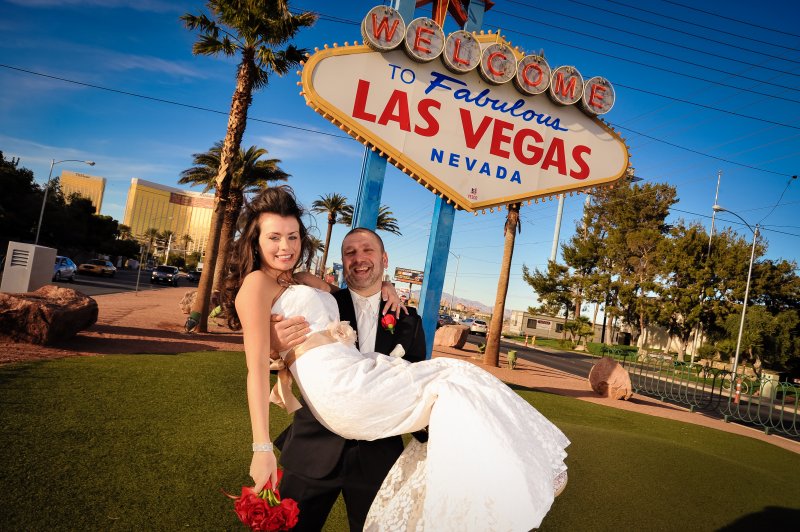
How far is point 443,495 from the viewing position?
1894mm

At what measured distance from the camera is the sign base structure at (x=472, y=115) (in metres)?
4.43

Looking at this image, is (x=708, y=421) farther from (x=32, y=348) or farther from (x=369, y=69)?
(x=32, y=348)

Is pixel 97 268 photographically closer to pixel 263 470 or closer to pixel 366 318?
pixel 366 318

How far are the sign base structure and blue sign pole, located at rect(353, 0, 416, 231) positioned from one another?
11 cm

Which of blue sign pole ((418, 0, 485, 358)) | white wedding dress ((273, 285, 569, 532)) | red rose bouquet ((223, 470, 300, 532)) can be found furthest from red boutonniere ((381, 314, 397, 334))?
blue sign pole ((418, 0, 485, 358))

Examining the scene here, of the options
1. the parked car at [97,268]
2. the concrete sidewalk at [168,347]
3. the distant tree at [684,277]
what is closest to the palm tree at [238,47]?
the concrete sidewalk at [168,347]

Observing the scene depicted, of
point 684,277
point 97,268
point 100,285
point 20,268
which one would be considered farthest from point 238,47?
point 684,277

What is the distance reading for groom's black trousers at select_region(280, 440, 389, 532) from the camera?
232cm

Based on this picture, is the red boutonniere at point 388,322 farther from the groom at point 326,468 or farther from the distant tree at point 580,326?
the distant tree at point 580,326

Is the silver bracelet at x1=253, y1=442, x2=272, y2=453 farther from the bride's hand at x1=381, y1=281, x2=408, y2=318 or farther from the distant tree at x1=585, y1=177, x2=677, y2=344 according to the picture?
the distant tree at x1=585, y1=177, x2=677, y2=344

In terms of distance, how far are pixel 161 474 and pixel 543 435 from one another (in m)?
3.77

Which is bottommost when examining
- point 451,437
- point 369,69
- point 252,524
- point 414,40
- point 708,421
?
point 708,421

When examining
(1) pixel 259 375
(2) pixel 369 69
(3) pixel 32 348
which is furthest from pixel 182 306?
(1) pixel 259 375

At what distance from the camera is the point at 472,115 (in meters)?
4.82
